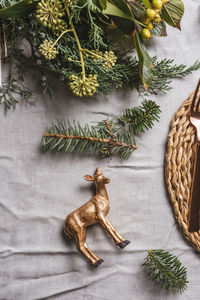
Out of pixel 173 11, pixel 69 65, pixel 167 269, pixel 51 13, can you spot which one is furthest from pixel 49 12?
pixel 167 269

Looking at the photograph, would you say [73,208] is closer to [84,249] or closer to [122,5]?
[84,249]

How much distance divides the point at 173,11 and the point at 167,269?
21.5 inches

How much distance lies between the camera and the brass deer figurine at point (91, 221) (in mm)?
664

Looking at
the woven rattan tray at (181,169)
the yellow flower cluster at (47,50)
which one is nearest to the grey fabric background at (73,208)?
the woven rattan tray at (181,169)

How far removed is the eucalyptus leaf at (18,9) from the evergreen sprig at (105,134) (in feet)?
0.74

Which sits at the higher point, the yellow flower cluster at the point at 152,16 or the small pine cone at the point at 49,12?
the yellow flower cluster at the point at 152,16

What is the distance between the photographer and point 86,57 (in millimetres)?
645

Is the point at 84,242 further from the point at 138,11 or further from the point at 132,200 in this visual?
the point at 138,11

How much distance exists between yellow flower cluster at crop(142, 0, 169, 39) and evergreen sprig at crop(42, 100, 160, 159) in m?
0.15

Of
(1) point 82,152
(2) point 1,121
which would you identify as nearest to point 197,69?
(1) point 82,152

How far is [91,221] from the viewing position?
0.67 meters

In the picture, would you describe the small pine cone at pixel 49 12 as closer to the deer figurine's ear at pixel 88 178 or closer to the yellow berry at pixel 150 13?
the yellow berry at pixel 150 13

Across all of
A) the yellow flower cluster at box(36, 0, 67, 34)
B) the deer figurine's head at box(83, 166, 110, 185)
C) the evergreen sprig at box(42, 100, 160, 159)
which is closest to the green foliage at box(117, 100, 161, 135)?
the evergreen sprig at box(42, 100, 160, 159)

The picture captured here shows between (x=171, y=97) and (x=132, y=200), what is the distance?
266 mm
